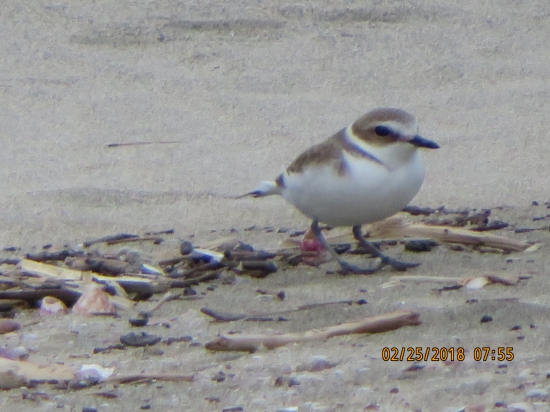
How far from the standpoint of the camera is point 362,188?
4.09 m

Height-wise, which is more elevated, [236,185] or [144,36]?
[144,36]

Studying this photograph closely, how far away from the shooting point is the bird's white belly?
4102mm

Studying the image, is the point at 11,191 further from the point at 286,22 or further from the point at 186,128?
the point at 286,22

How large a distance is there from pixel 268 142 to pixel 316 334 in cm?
364

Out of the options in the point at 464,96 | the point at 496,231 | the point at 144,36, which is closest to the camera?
the point at 496,231

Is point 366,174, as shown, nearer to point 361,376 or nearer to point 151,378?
point 361,376

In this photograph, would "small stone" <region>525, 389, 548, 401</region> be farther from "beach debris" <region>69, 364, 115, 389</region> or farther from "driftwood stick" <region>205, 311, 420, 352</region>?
"beach debris" <region>69, 364, 115, 389</region>

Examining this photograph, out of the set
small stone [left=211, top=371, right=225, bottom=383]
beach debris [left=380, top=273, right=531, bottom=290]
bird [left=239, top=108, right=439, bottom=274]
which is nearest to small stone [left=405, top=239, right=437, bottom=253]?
bird [left=239, top=108, right=439, bottom=274]

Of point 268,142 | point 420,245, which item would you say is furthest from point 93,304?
point 268,142

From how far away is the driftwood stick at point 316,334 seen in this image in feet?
10.6

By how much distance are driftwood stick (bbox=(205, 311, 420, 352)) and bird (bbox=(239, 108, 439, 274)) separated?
79cm

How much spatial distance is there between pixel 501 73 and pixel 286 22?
180 cm

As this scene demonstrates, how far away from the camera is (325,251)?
4.58 metres

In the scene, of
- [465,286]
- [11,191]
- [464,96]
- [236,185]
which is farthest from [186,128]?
[465,286]
